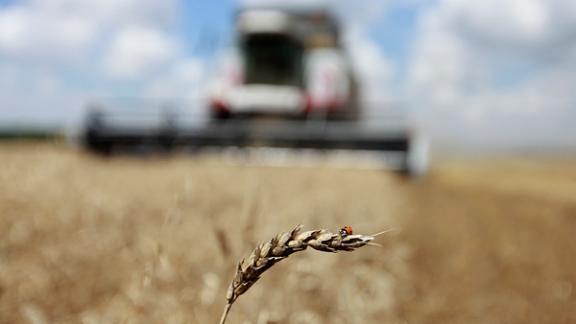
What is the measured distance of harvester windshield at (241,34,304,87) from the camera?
15.4m

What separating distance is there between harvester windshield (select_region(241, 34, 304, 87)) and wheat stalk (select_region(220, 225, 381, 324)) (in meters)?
14.6

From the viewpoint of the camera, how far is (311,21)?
17516 millimetres

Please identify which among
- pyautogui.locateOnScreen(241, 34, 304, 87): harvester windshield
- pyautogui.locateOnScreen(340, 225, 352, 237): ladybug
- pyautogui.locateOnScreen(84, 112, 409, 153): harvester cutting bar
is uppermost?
pyautogui.locateOnScreen(241, 34, 304, 87): harvester windshield

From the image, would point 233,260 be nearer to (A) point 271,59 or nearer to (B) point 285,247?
(B) point 285,247

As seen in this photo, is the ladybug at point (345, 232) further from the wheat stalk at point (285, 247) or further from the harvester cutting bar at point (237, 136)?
the harvester cutting bar at point (237, 136)

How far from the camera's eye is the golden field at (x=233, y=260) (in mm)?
2246

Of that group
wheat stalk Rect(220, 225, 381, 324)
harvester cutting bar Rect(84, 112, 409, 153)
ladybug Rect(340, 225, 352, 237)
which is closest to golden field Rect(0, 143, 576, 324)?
wheat stalk Rect(220, 225, 381, 324)

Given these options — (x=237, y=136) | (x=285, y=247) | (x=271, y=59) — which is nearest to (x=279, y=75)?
(x=271, y=59)

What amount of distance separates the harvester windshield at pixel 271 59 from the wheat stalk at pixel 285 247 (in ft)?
48.0

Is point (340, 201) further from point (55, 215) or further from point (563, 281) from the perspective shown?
point (55, 215)

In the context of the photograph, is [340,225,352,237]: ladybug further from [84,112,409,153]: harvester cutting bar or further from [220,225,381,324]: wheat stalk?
[84,112,409,153]: harvester cutting bar

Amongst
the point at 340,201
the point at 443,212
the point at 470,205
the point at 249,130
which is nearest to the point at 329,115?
the point at 249,130

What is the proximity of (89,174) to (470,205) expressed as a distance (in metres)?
6.11

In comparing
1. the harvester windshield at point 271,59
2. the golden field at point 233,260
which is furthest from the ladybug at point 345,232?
the harvester windshield at point 271,59
